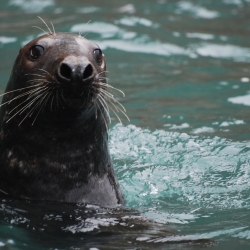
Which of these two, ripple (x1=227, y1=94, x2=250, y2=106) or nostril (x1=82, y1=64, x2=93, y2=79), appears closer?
nostril (x1=82, y1=64, x2=93, y2=79)

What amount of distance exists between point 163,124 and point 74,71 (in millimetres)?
→ 4177

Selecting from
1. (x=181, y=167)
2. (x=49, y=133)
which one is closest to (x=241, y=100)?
(x=181, y=167)

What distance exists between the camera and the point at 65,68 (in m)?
4.89

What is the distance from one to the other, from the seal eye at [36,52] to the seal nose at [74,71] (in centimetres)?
56

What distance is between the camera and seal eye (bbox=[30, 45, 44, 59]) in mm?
5418

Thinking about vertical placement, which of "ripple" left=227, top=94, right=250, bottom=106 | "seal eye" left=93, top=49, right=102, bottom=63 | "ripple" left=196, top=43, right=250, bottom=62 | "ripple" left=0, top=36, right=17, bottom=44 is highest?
"seal eye" left=93, top=49, right=102, bottom=63

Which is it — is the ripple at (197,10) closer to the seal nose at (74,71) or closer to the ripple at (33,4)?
the ripple at (33,4)

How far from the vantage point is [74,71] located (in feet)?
15.8

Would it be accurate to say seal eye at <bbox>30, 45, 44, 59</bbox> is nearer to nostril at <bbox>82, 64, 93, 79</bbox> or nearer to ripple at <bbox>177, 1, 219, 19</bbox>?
nostril at <bbox>82, 64, 93, 79</bbox>

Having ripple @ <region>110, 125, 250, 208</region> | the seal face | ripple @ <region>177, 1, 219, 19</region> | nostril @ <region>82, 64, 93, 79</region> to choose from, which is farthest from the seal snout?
ripple @ <region>177, 1, 219, 19</region>

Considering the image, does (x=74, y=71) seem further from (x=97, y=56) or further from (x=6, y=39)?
(x=6, y=39)

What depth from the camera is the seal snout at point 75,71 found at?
4836 millimetres

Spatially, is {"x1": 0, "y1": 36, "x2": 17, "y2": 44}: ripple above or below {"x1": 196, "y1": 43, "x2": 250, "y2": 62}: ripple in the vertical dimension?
above

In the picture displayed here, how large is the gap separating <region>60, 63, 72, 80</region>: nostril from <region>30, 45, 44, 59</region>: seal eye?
565 millimetres
